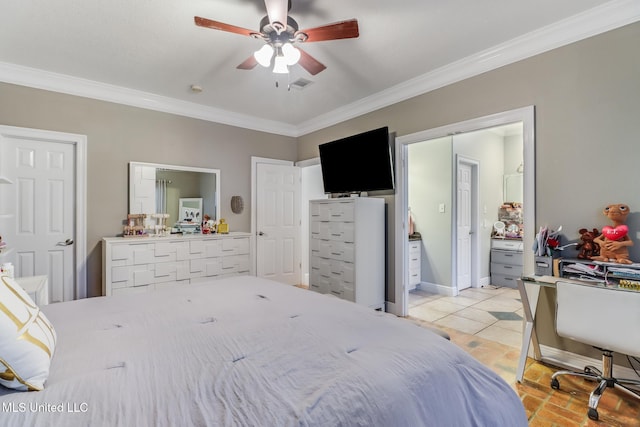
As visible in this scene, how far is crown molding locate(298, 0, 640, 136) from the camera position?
2193 mm

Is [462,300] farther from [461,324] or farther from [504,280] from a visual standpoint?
[504,280]

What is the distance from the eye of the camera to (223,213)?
4441 mm

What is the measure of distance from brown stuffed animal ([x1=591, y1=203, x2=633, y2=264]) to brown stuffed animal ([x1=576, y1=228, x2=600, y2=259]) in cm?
7

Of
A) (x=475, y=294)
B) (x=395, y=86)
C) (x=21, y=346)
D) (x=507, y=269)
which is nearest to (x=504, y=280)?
(x=507, y=269)

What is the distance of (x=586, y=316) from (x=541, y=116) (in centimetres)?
156

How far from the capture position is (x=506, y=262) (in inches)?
199

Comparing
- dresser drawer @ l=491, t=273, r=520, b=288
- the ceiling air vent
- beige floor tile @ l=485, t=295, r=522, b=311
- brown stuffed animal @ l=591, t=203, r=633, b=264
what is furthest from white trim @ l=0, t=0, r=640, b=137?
dresser drawer @ l=491, t=273, r=520, b=288

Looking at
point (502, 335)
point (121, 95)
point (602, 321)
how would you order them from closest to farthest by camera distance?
point (602, 321)
point (502, 335)
point (121, 95)

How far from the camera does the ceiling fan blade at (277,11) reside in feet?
6.18

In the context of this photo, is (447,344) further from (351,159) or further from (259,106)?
(259,106)

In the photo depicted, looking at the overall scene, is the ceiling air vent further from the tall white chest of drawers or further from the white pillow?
the white pillow

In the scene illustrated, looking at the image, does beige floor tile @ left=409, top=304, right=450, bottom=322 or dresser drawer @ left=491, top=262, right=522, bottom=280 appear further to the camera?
dresser drawer @ left=491, top=262, right=522, bottom=280

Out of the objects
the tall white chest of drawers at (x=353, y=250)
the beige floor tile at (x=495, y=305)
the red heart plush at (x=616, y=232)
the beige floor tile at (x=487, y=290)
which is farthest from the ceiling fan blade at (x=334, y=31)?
the beige floor tile at (x=487, y=290)

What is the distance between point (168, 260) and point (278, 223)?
1.83m
